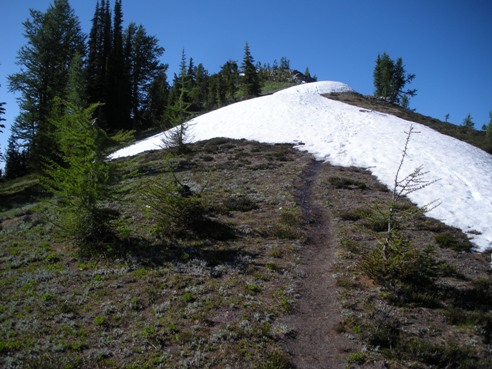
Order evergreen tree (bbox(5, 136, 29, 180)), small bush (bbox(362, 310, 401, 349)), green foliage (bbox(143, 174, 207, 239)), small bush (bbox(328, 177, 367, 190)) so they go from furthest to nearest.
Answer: evergreen tree (bbox(5, 136, 29, 180)), small bush (bbox(328, 177, 367, 190)), green foliage (bbox(143, 174, 207, 239)), small bush (bbox(362, 310, 401, 349))

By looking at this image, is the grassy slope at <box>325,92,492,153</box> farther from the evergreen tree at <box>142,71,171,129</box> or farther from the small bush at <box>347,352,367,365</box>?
the small bush at <box>347,352,367,365</box>

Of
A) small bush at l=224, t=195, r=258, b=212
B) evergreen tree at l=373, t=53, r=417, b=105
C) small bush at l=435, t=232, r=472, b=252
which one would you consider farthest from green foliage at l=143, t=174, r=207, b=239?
evergreen tree at l=373, t=53, r=417, b=105

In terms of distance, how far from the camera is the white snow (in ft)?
57.6

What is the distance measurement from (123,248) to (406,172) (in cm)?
1983

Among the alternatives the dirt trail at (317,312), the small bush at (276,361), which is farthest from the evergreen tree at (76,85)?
the small bush at (276,361)

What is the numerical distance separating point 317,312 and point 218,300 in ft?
9.78

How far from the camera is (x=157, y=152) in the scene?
1243 inches

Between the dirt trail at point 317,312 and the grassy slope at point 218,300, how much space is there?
0.96 ft

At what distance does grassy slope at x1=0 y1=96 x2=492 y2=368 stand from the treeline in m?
13.3

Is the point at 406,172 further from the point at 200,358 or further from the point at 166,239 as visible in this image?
the point at 200,358

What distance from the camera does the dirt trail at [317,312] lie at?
24.7ft

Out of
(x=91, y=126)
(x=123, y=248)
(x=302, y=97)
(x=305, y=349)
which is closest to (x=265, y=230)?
(x=123, y=248)

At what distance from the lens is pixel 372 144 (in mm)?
28578

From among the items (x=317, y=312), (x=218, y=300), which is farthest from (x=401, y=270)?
(x=218, y=300)
